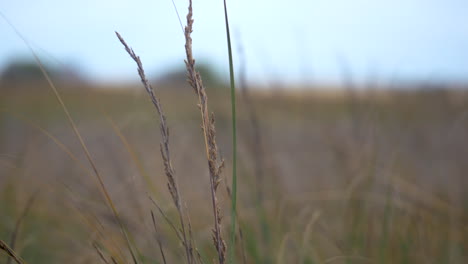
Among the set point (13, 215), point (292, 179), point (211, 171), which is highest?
point (211, 171)

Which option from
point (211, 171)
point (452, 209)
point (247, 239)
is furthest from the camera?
point (452, 209)

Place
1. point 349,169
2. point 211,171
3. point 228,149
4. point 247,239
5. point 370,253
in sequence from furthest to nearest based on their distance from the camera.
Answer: point 228,149, point 349,169, point 370,253, point 247,239, point 211,171

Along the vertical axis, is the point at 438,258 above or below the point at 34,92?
below

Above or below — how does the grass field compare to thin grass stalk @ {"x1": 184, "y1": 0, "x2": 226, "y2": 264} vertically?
below

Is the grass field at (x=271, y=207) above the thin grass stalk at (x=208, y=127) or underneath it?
underneath

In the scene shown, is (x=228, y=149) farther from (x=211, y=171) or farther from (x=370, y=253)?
(x=211, y=171)

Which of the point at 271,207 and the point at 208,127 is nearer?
the point at 208,127

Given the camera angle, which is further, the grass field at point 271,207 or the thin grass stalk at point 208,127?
the grass field at point 271,207

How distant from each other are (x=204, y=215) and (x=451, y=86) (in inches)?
88.8

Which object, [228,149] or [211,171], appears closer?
[211,171]

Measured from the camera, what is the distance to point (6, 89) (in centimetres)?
760

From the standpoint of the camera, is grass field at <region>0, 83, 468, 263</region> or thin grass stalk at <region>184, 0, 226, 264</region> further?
grass field at <region>0, 83, 468, 263</region>

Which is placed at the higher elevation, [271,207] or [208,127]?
[208,127]

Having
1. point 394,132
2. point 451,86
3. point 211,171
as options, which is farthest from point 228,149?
point 211,171
